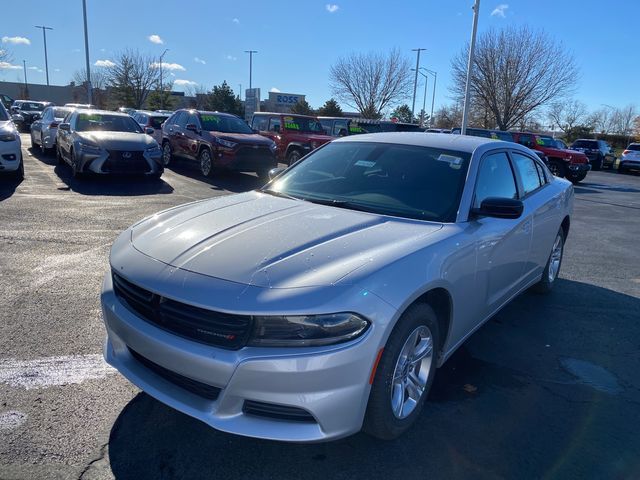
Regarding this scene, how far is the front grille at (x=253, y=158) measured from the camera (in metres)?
12.9

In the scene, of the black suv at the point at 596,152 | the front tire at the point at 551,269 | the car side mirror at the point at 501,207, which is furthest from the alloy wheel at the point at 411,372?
the black suv at the point at 596,152

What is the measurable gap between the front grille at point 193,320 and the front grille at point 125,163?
9184 millimetres

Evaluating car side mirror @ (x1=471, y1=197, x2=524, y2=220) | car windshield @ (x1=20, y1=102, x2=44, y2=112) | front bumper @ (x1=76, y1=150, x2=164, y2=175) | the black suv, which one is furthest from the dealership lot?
car windshield @ (x1=20, y1=102, x2=44, y2=112)

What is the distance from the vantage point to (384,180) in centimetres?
390

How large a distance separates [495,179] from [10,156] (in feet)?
31.4

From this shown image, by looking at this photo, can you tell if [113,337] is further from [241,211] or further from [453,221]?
[453,221]

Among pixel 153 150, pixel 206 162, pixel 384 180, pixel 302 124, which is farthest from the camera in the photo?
pixel 302 124

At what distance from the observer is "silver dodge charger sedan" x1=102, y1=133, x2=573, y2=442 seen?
7.70ft

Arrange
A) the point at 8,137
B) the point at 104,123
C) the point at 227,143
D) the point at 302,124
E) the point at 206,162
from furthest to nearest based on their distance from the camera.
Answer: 1. the point at 302,124
2. the point at 206,162
3. the point at 227,143
4. the point at 104,123
5. the point at 8,137

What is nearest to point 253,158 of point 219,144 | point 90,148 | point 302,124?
point 219,144

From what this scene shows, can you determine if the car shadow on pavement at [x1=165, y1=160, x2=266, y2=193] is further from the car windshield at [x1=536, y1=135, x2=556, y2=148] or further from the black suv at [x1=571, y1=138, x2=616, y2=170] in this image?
the black suv at [x1=571, y1=138, x2=616, y2=170]

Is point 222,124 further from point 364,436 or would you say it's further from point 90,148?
point 364,436

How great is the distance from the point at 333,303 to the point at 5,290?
381 cm

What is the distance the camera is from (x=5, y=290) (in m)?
4.71
